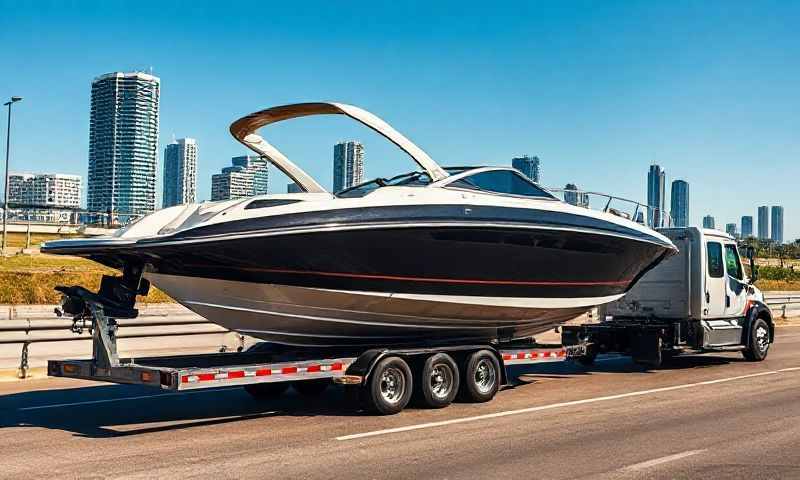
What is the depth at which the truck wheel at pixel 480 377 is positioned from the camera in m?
11.0

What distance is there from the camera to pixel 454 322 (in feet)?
37.4

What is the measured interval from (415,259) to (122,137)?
139m

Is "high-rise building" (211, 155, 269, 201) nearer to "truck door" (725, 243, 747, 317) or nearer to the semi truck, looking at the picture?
the semi truck

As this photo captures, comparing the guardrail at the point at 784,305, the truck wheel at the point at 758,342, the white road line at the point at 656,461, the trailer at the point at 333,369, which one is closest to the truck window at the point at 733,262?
the truck wheel at the point at 758,342

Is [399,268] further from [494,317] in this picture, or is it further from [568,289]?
[568,289]

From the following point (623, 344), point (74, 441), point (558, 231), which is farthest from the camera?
point (623, 344)

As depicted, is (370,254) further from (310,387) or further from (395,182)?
(310,387)

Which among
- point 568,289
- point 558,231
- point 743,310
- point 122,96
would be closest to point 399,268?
point 558,231

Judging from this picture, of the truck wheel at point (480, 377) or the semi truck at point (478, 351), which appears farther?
the truck wheel at point (480, 377)

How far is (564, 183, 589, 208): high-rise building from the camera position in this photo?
1264cm

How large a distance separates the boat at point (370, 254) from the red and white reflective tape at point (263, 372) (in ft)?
2.18

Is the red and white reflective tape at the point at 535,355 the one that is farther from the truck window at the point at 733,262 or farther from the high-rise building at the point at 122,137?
the high-rise building at the point at 122,137

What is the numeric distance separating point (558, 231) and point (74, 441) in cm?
649

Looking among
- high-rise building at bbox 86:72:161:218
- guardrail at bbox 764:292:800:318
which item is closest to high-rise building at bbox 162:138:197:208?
high-rise building at bbox 86:72:161:218
